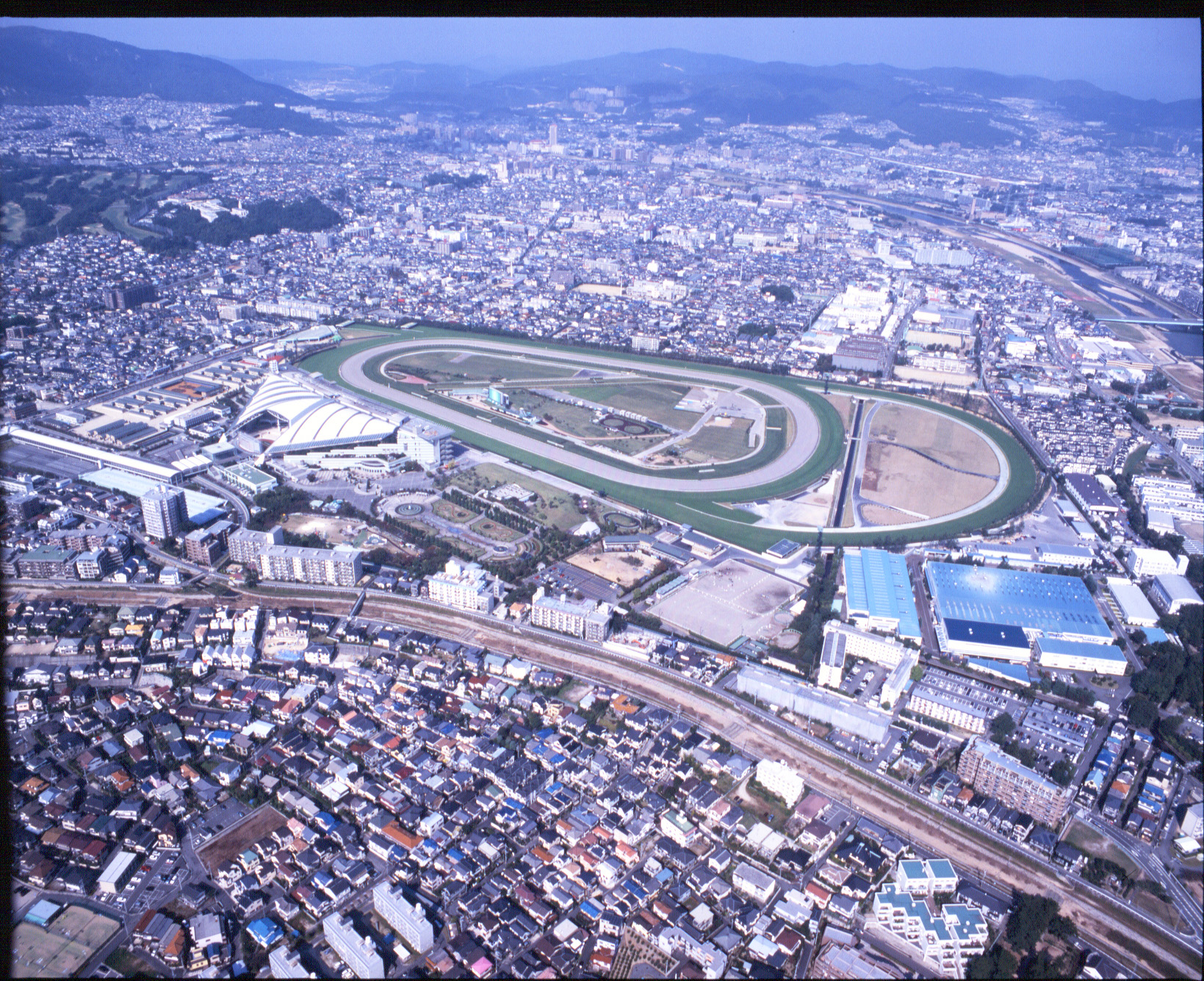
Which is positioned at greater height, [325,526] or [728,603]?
[728,603]

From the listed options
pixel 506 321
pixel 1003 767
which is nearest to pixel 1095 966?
pixel 1003 767

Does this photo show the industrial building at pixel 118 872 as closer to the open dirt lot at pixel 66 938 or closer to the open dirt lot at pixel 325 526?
the open dirt lot at pixel 66 938

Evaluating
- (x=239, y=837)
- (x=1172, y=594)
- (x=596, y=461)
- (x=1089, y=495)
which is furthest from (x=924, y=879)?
(x=1089, y=495)

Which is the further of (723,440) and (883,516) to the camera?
(723,440)

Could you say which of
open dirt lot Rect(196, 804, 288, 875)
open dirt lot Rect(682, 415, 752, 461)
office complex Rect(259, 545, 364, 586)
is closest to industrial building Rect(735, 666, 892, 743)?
open dirt lot Rect(196, 804, 288, 875)

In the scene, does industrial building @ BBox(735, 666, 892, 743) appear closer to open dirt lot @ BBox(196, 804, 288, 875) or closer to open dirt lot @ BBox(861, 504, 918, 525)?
open dirt lot @ BBox(861, 504, 918, 525)

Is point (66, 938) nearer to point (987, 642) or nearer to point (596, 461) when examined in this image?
point (987, 642)

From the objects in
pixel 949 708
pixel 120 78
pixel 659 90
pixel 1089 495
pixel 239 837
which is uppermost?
pixel 659 90
